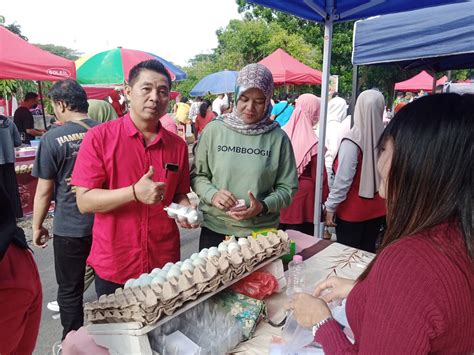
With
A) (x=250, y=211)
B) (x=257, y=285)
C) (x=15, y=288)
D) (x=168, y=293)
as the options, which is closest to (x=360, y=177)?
(x=250, y=211)

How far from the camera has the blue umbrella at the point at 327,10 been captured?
8.71 feet

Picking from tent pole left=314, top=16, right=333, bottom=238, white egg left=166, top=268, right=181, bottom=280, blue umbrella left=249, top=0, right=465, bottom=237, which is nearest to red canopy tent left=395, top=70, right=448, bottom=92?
blue umbrella left=249, top=0, right=465, bottom=237

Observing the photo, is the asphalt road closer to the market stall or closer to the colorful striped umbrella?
the market stall

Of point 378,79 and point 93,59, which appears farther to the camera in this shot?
point 378,79

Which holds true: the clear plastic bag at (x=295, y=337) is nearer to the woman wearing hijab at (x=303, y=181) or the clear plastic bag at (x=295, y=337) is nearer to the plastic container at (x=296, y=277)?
the plastic container at (x=296, y=277)

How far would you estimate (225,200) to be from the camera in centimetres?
190

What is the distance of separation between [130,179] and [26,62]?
463 cm

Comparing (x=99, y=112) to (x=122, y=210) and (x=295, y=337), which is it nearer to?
(x=122, y=210)

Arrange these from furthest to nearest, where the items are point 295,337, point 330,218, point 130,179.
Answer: point 330,218 → point 130,179 → point 295,337

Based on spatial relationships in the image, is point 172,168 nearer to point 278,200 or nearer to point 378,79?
point 278,200

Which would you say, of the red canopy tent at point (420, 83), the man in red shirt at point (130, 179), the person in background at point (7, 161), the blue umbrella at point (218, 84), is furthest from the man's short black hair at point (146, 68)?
the red canopy tent at point (420, 83)

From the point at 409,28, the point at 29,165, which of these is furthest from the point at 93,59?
the point at 409,28

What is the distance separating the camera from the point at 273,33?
1892cm

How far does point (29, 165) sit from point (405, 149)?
5.55 metres
